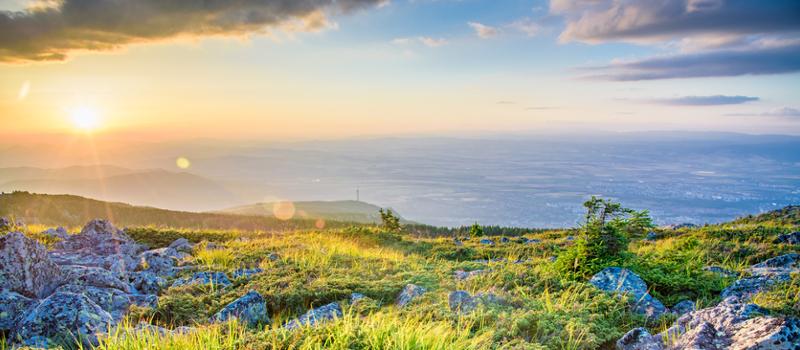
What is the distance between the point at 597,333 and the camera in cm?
562

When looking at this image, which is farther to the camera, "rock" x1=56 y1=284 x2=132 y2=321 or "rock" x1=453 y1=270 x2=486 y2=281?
"rock" x1=453 y1=270 x2=486 y2=281

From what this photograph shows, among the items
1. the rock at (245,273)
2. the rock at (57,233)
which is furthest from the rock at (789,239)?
the rock at (57,233)

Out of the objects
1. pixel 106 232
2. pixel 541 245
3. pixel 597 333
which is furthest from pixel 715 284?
pixel 106 232

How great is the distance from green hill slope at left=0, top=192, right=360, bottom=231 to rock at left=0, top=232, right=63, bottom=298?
18760 mm

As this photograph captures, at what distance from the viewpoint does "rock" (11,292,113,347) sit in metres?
4.81

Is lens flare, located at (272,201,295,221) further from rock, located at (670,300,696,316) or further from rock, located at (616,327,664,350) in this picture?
rock, located at (616,327,664,350)

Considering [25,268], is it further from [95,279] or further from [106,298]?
[106,298]

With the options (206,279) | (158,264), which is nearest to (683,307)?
(206,279)

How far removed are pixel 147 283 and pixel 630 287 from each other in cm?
863

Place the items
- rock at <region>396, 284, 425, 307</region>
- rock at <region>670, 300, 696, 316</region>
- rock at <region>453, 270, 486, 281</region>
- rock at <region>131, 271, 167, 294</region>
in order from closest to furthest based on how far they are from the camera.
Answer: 1. rock at <region>396, 284, 425, 307</region>
2. rock at <region>670, 300, 696, 316</region>
3. rock at <region>131, 271, 167, 294</region>
4. rock at <region>453, 270, 486, 281</region>

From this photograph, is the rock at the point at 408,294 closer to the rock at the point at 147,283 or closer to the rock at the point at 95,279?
the rock at the point at 147,283

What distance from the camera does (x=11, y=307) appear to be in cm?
578

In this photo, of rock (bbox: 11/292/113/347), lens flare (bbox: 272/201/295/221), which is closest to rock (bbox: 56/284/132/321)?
rock (bbox: 11/292/113/347)

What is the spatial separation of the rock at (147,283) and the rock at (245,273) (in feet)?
4.12
